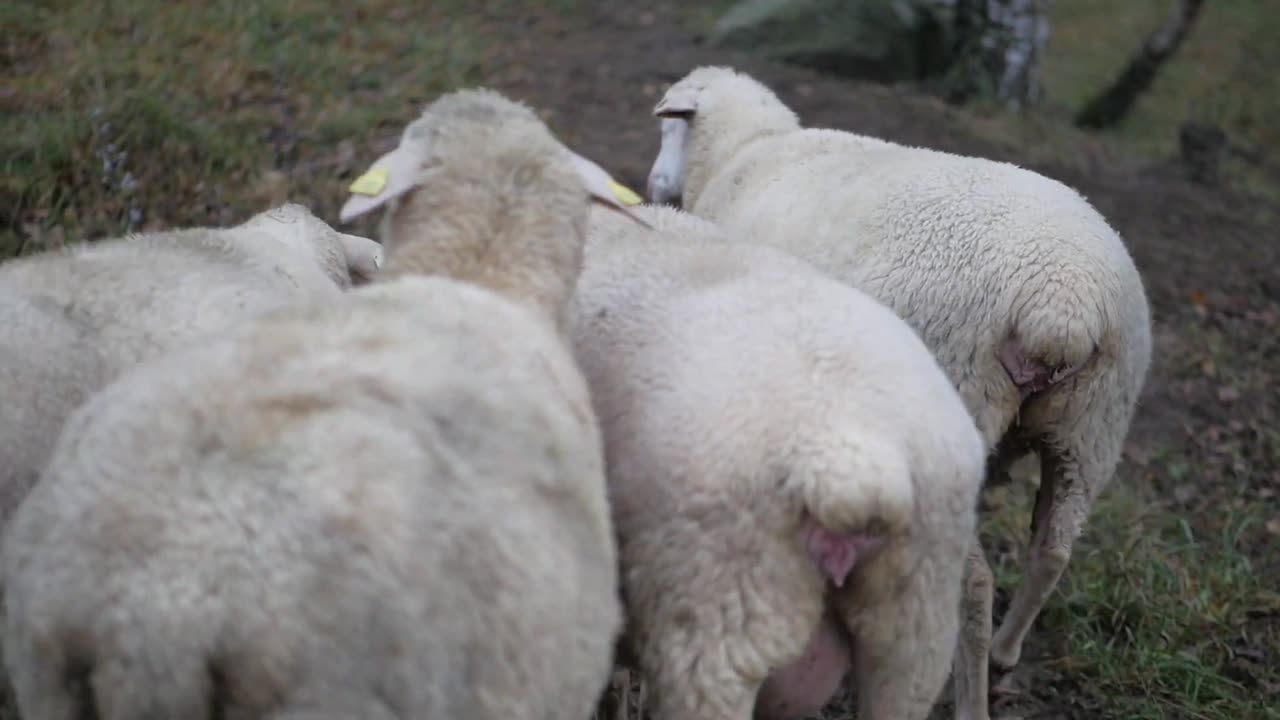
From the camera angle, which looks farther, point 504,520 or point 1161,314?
point 1161,314

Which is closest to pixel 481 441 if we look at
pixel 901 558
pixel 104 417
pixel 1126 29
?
pixel 104 417

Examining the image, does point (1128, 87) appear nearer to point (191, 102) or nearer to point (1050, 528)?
point (191, 102)

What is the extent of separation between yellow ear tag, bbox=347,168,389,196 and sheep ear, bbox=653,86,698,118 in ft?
8.47

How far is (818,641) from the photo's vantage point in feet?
8.29

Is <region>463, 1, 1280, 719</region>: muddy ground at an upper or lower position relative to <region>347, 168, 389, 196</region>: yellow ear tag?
lower

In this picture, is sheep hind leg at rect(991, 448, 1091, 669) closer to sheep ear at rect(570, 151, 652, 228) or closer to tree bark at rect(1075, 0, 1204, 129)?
sheep ear at rect(570, 151, 652, 228)

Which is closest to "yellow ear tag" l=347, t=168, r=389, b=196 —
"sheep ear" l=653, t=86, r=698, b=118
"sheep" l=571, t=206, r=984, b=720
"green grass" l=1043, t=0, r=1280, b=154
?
"sheep" l=571, t=206, r=984, b=720

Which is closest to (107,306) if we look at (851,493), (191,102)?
(851,493)

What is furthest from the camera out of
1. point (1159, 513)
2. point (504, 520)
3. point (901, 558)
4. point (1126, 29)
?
point (1126, 29)

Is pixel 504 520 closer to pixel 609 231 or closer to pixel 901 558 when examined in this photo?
pixel 901 558

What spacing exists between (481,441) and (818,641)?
92cm

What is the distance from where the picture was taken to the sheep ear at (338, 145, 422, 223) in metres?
2.60

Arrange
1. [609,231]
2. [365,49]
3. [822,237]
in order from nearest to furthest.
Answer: [609,231] → [822,237] → [365,49]

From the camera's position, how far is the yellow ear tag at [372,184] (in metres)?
2.60
